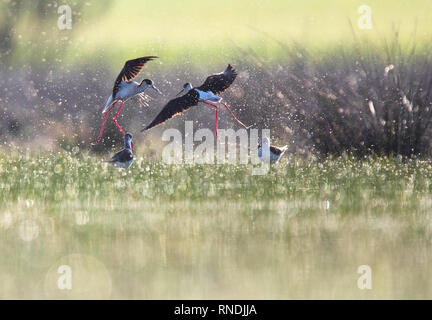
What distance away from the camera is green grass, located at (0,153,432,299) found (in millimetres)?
4641

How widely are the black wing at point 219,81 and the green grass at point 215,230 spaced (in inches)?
37.6

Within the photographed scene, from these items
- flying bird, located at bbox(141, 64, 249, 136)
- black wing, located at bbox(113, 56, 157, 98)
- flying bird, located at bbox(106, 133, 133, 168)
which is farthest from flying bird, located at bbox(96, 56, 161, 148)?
flying bird, located at bbox(141, 64, 249, 136)

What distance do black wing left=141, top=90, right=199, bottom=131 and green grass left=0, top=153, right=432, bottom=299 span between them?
0.67 meters

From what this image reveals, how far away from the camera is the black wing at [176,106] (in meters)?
8.39

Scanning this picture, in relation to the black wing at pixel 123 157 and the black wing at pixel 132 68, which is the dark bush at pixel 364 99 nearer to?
the black wing at pixel 132 68

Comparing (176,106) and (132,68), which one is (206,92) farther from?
(132,68)

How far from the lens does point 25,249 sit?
5.46 metres

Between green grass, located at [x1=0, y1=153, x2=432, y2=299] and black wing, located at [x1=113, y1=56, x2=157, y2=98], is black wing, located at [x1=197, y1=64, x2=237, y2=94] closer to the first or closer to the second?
black wing, located at [x1=113, y1=56, x2=157, y2=98]

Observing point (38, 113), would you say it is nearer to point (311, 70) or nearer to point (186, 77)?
point (186, 77)

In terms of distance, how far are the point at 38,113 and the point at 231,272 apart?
8.45 meters

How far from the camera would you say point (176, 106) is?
854 cm

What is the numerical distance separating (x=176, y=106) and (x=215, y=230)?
2787 millimetres

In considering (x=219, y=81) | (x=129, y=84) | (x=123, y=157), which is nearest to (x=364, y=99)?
(x=219, y=81)

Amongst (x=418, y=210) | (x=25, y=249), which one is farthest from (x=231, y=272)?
(x=418, y=210)
